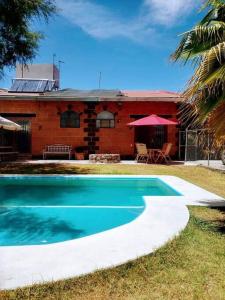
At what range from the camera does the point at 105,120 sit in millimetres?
20672

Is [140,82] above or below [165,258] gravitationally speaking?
above

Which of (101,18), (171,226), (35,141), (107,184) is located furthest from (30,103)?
(171,226)

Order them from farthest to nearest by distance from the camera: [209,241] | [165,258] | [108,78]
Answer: [108,78] < [209,241] < [165,258]

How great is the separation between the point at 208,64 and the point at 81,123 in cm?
1569

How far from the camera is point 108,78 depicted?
34.2 metres

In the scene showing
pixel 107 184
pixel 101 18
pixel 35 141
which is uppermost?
pixel 101 18

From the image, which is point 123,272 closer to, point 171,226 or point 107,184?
point 171,226

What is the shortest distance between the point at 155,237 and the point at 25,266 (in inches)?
83.6

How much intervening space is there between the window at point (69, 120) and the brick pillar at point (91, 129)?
22.7 inches

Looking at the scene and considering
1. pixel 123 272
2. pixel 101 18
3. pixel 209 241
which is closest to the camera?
pixel 123 272

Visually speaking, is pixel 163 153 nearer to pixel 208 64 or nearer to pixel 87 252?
pixel 208 64

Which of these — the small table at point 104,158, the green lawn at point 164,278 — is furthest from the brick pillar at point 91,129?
the green lawn at point 164,278

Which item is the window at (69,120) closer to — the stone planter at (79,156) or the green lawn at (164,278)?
the stone planter at (79,156)

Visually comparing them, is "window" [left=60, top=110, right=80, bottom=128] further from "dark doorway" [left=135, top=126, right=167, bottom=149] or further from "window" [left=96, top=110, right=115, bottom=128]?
"dark doorway" [left=135, top=126, right=167, bottom=149]
